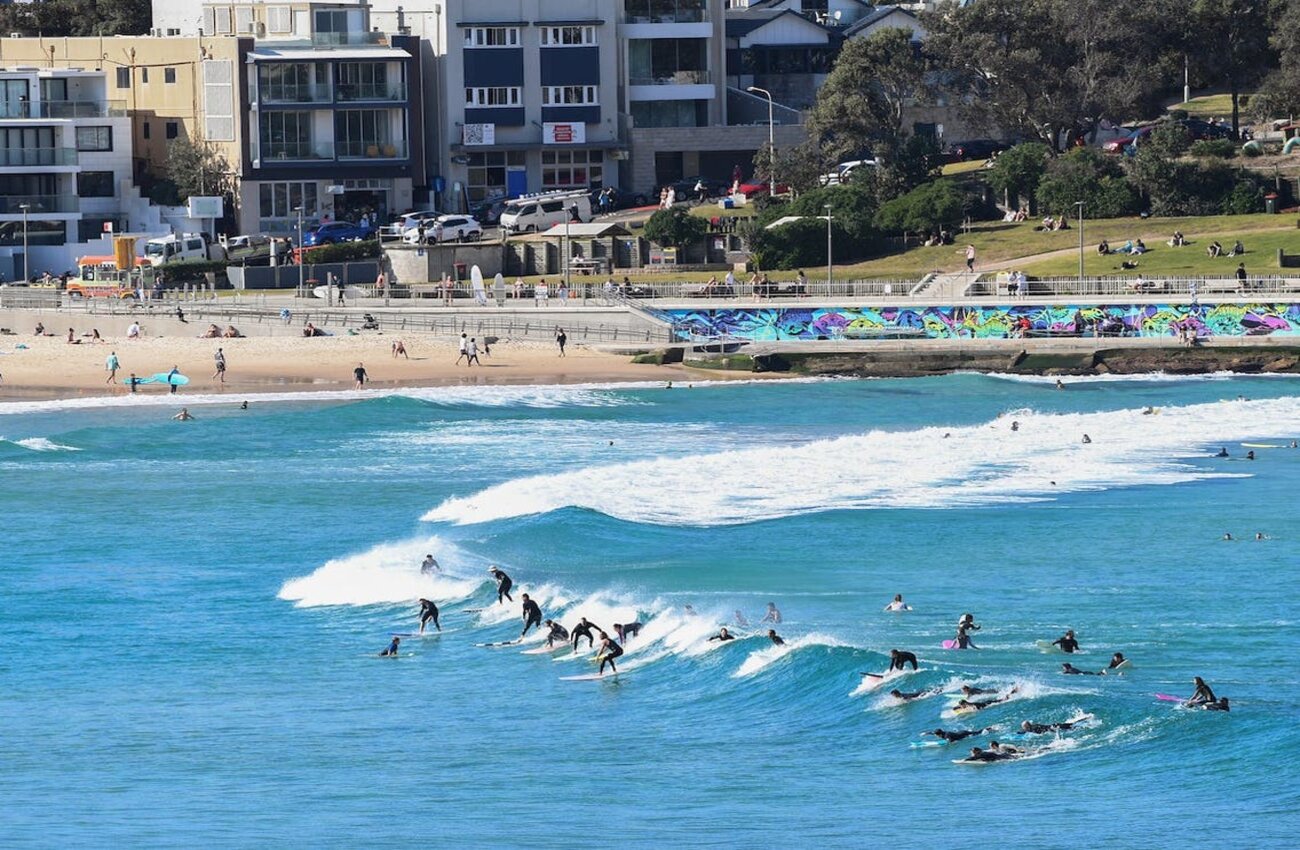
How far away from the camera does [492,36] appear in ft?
372

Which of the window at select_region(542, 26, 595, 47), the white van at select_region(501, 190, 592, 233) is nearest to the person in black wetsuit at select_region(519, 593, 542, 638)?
the white van at select_region(501, 190, 592, 233)

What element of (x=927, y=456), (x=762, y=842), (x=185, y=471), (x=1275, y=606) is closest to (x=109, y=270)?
(x=185, y=471)

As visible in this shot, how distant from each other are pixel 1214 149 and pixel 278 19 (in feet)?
155

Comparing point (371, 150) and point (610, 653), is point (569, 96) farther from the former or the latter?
point (610, 653)

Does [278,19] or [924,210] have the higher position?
[278,19]

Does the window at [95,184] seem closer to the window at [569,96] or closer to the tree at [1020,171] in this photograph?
the window at [569,96]

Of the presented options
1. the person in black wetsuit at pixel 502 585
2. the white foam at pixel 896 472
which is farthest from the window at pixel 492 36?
the person in black wetsuit at pixel 502 585

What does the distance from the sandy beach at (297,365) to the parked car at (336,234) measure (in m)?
16.5

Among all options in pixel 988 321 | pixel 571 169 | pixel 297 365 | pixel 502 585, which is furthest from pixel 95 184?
pixel 502 585

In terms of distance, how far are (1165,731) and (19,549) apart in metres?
28.6

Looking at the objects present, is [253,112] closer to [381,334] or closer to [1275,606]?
[381,334]

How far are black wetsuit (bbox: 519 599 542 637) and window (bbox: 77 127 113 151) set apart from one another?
7198 centimetres

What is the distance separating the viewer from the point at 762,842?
32.3 m

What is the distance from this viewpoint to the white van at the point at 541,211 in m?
104
